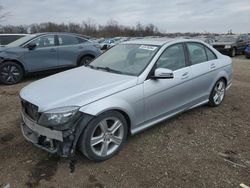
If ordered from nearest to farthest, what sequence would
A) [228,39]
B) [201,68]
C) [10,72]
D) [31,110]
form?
[31,110] → [201,68] → [10,72] → [228,39]

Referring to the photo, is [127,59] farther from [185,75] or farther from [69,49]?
[69,49]

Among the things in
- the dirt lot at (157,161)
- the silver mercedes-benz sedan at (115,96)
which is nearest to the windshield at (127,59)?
the silver mercedes-benz sedan at (115,96)

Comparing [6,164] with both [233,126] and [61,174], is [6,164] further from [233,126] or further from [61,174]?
[233,126]

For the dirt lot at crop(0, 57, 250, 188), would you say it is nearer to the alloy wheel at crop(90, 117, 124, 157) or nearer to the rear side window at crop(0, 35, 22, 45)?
the alloy wheel at crop(90, 117, 124, 157)

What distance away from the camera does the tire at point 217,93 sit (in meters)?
5.64

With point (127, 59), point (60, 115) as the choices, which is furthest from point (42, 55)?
point (60, 115)

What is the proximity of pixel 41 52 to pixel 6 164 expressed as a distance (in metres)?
5.90

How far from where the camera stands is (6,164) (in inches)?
143

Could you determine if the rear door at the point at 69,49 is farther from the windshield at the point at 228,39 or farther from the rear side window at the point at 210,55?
the windshield at the point at 228,39

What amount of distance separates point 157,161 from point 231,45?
18.4 metres

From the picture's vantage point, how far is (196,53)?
525 centimetres

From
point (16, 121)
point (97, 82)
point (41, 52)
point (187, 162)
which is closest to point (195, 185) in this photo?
point (187, 162)

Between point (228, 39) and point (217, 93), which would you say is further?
point (228, 39)

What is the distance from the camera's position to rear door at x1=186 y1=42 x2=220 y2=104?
5020mm
